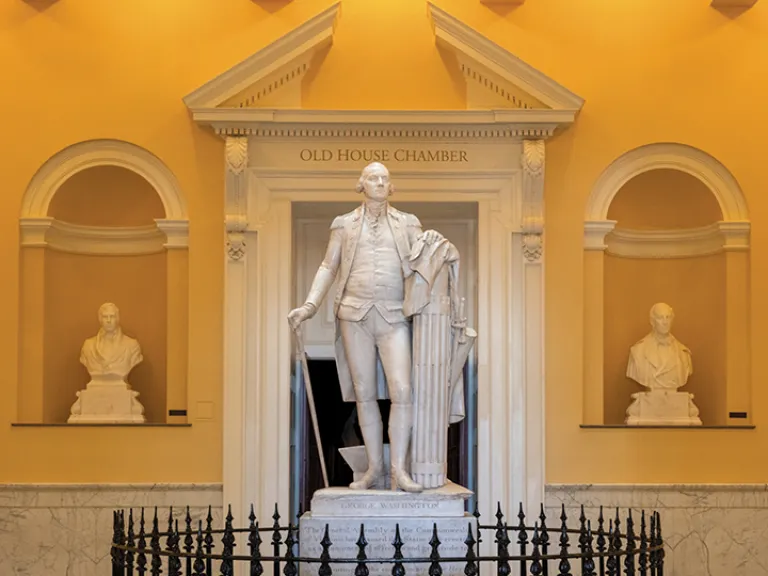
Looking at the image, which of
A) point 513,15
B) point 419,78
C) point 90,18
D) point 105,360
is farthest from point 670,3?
point 105,360

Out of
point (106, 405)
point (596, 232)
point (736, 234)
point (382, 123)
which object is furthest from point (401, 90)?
point (106, 405)

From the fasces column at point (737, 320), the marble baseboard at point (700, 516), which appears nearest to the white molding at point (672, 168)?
the fasces column at point (737, 320)

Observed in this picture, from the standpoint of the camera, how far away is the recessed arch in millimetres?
12969

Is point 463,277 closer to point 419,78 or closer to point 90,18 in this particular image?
point 419,78

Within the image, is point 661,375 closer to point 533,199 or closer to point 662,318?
point 662,318

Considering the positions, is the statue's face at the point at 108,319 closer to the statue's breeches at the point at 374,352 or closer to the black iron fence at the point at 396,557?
the black iron fence at the point at 396,557

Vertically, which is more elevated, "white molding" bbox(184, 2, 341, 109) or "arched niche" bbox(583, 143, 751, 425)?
"white molding" bbox(184, 2, 341, 109)

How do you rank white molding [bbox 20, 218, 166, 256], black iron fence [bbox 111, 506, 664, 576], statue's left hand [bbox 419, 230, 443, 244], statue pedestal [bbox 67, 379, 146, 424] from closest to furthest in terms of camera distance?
black iron fence [bbox 111, 506, 664, 576]
statue's left hand [bbox 419, 230, 443, 244]
statue pedestal [bbox 67, 379, 146, 424]
white molding [bbox 20, 218, 166, 256]

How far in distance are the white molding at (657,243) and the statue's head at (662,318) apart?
0.67 meters

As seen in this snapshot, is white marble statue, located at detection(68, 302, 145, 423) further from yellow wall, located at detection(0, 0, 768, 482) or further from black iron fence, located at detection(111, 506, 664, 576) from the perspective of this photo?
black iron fence, located at detection(111, 506, 664, 576)

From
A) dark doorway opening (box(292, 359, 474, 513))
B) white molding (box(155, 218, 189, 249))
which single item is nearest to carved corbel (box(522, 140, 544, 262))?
dark doorway opening (box(292, 359, 474, 513))

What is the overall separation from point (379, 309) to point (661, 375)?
4747 millimetres

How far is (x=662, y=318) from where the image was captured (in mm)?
13203

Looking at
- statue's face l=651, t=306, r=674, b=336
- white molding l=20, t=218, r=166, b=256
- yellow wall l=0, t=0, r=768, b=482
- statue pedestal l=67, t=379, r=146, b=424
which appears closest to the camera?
yellow wall l=0, t=0, r=768, b=482
